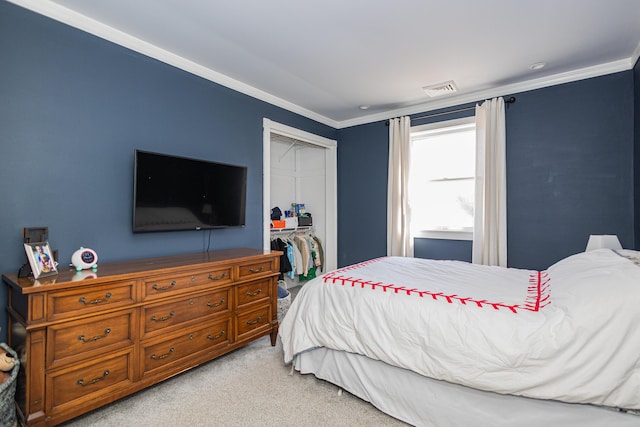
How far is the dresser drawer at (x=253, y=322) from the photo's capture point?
8.38 ft

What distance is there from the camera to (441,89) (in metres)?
3.45

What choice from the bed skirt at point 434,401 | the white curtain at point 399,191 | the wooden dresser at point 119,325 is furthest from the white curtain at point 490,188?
the wooden dresser at point 119,325

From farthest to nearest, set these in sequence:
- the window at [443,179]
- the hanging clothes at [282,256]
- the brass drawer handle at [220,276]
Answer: the hanging clothes at [282,256] < the window at [443,179] < the brass drawer handle at [220,276]

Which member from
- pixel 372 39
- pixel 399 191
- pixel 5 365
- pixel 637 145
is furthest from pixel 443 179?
pixel 5 365

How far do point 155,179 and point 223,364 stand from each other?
1.55m

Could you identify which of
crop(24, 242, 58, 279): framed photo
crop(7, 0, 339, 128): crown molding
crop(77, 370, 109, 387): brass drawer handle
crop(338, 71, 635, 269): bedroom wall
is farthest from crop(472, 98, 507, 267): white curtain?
crop(24, 242, 58, 279): framed photo

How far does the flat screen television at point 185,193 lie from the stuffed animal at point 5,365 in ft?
3.26

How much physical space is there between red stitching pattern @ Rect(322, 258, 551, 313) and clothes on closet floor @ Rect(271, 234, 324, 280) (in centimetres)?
202

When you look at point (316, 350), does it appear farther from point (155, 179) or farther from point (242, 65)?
point (242, 65)

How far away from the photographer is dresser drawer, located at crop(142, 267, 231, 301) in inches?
79.1

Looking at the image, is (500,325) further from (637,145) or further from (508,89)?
(508,89)

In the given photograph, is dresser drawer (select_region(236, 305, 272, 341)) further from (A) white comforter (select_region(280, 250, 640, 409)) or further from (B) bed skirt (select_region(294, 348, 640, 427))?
(B) bed skirt (select_region(294, 348, 640, 427))

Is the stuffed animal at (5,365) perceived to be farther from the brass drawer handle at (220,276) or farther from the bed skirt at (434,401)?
the bed skirt at (434,401)

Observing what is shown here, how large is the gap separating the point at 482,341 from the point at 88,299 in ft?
6.86
